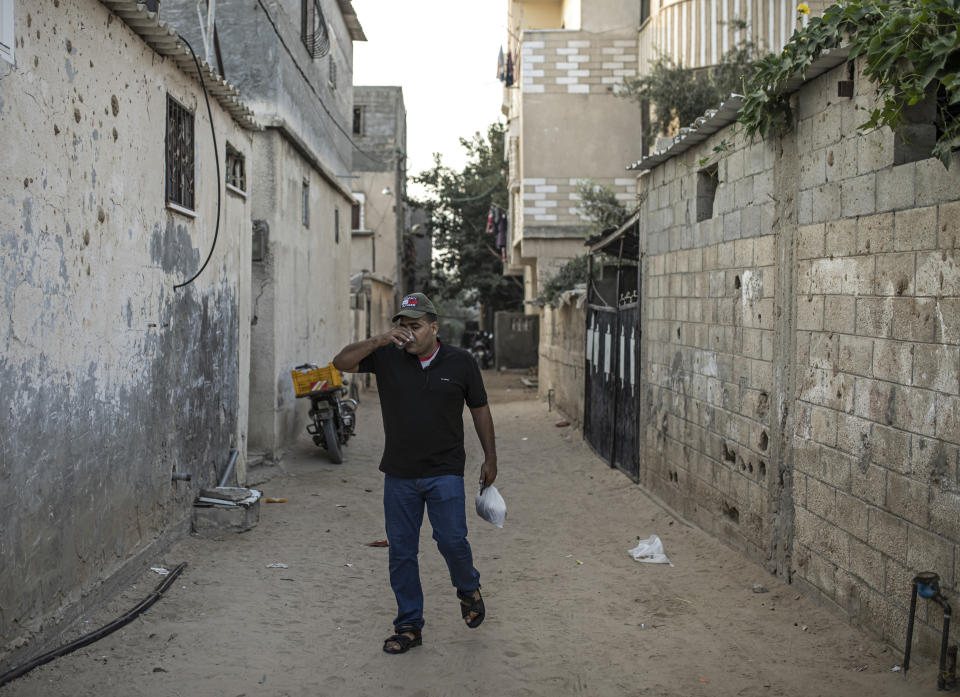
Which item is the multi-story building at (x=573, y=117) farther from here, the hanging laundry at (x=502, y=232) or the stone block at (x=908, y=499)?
the stone block at (x=908, y=499)

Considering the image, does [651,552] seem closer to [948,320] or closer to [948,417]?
[948,417]

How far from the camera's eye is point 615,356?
11430mm

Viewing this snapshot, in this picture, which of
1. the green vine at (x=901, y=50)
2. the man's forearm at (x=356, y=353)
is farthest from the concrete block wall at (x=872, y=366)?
the man's forearm at (x=356, y=353)

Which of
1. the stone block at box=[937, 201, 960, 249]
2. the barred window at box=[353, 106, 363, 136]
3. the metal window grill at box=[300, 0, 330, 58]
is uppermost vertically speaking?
the barred window at box=[353, 106, 363, 136]

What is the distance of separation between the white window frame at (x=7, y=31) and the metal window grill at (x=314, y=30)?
935 centimetres

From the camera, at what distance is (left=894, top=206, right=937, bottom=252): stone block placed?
4.43 m

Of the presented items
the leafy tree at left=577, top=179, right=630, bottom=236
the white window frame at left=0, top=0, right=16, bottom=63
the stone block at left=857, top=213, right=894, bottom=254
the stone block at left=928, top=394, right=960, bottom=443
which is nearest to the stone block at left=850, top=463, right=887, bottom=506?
the stone block at left=928, top=394, right=960, bottom=443

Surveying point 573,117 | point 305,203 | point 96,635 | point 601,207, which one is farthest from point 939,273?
point 573,117

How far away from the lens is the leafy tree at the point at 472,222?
35.3m

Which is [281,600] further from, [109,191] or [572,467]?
[572,467]

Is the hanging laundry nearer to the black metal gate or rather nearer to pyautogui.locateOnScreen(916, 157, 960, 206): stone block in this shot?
the black metal gate

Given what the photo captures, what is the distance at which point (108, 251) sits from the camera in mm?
5477

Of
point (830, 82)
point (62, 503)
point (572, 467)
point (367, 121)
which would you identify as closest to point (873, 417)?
point (830, 82)

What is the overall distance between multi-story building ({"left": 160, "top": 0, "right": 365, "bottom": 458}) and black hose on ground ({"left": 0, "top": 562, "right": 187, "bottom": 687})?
15.8ft
